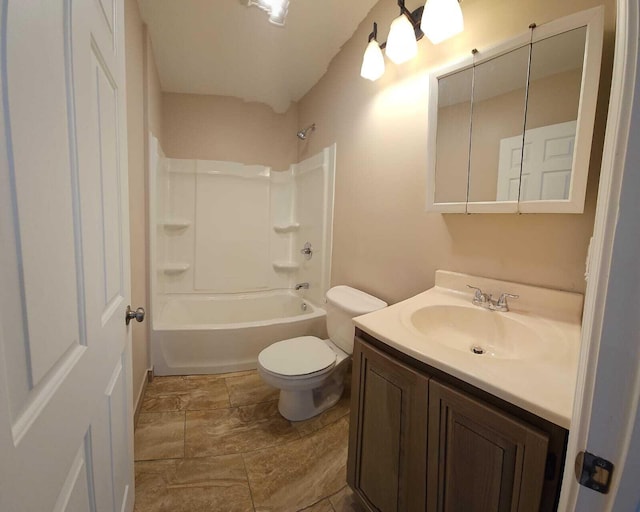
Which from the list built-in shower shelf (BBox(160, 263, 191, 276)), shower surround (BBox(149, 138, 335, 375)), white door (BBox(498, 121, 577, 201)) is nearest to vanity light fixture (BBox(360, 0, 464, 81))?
white door (BBox(498, 121, 577, 201))

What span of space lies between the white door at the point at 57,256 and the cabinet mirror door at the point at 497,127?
1323mm

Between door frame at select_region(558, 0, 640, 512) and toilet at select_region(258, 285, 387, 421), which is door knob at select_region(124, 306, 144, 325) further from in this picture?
door frame at select_region(558, 0, 640, 512)

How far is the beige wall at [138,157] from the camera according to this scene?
153 centimetres

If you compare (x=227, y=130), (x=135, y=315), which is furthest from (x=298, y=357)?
(x=227, y=130)

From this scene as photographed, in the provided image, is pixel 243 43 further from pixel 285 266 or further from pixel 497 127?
pixel 285 266

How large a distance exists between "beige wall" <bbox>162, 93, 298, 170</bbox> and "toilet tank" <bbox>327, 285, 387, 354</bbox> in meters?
1.85

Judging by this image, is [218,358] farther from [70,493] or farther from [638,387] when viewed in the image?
[638,387]

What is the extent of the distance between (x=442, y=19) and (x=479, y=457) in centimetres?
157

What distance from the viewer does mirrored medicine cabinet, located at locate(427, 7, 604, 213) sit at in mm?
888

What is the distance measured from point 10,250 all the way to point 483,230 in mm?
1397

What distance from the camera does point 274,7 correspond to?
1555mm

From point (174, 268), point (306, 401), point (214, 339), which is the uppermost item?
point (174, 268)

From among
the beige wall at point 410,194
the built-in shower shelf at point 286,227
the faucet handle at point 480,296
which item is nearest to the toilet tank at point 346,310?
the beige wall at point 410,194

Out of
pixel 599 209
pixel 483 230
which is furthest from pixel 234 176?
pixel 599 209
